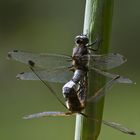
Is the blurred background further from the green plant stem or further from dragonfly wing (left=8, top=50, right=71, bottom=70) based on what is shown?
the green plant stem

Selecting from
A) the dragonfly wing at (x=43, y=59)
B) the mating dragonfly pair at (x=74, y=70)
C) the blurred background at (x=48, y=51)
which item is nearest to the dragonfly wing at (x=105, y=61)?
the mating dragonfly pair at (x=74, y=70)

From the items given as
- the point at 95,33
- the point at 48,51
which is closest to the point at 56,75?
the point at 95,33

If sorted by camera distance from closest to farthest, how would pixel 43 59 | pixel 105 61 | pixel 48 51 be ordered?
1. pixel 105 61
2. pixel 43 59
3. pixel 48 51

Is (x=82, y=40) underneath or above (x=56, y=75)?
above

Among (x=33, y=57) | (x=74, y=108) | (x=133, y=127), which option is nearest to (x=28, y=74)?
(x=33, y=57)

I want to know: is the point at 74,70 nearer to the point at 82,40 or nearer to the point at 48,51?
the point at 82,40

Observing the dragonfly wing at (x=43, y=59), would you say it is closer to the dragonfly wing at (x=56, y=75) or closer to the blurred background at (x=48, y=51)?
the dragonfly wing at (x=56, y=75)

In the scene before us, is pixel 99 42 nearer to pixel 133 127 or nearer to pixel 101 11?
pixel 101 11
